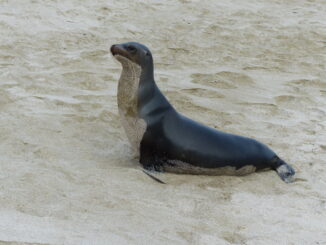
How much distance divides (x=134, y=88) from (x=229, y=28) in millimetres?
4452

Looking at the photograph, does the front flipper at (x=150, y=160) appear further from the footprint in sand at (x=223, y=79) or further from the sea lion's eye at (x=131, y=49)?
the footprint in sand at (x=223, y=79)

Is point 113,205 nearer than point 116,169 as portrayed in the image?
Yes

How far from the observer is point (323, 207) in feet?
11.6

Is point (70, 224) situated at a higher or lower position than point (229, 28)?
higher

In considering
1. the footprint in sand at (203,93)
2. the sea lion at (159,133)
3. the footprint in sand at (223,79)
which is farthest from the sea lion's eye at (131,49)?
the footprint in sand at (223,79)

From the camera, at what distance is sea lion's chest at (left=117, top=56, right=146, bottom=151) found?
12.7 ft

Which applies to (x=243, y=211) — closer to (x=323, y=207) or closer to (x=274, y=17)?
(x=323, y=207)

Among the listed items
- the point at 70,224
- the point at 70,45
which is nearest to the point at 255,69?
the point at 70,45

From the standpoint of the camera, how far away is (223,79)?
246 inches

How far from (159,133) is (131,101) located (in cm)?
28

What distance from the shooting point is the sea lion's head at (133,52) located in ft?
12.5

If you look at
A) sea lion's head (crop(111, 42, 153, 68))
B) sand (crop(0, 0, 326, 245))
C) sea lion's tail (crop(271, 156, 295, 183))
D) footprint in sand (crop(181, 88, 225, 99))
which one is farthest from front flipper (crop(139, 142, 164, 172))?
footprint in sand (crop(181, 88, 225, 99))

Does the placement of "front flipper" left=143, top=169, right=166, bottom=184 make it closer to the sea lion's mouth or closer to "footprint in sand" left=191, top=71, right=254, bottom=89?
the sea lion's mouth

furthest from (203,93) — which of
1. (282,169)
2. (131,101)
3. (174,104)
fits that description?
(131,101)
